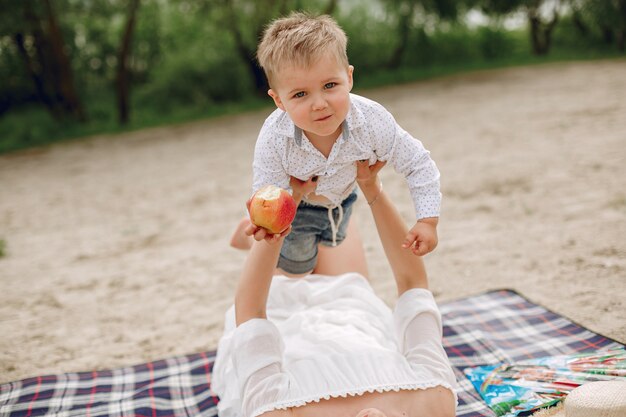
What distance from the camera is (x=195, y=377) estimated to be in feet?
9.98

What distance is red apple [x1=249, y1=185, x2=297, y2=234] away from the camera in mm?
2217

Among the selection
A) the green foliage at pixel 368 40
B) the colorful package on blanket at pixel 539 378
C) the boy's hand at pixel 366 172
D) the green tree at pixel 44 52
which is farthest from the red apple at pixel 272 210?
the green foliage at pixel 368 40

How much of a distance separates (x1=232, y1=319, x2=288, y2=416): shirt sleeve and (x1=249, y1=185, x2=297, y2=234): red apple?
0.39 m

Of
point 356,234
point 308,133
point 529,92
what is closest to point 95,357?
point 356,234

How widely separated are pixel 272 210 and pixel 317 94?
440 mm

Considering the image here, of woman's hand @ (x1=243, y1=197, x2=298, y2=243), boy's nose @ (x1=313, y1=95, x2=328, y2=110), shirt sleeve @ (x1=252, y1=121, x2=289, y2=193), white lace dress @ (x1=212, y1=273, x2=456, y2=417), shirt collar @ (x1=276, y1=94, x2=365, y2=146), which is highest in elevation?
boy's nose @ (x1=313, y1=95, x2=328, y2=110)

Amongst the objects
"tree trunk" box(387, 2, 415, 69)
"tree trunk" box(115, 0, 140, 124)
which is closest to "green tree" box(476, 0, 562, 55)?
"tree trunk" box(387, 2, 415, 69)

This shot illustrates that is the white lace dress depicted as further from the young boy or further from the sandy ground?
the sandy ground

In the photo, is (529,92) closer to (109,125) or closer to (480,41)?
(480,41)

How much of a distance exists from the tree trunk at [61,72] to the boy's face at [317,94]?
890 cm

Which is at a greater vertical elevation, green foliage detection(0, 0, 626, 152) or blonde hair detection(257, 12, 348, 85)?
blonde hair detection(257, 12, 348, 85)

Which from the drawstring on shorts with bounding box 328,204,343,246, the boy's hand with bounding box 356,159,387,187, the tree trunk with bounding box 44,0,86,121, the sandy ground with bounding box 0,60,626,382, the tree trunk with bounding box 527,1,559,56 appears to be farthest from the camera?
the tree trunk with bounding box 527,1,559,56

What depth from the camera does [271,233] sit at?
2.29 metres

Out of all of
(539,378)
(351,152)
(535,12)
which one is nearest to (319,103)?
(351,152)
